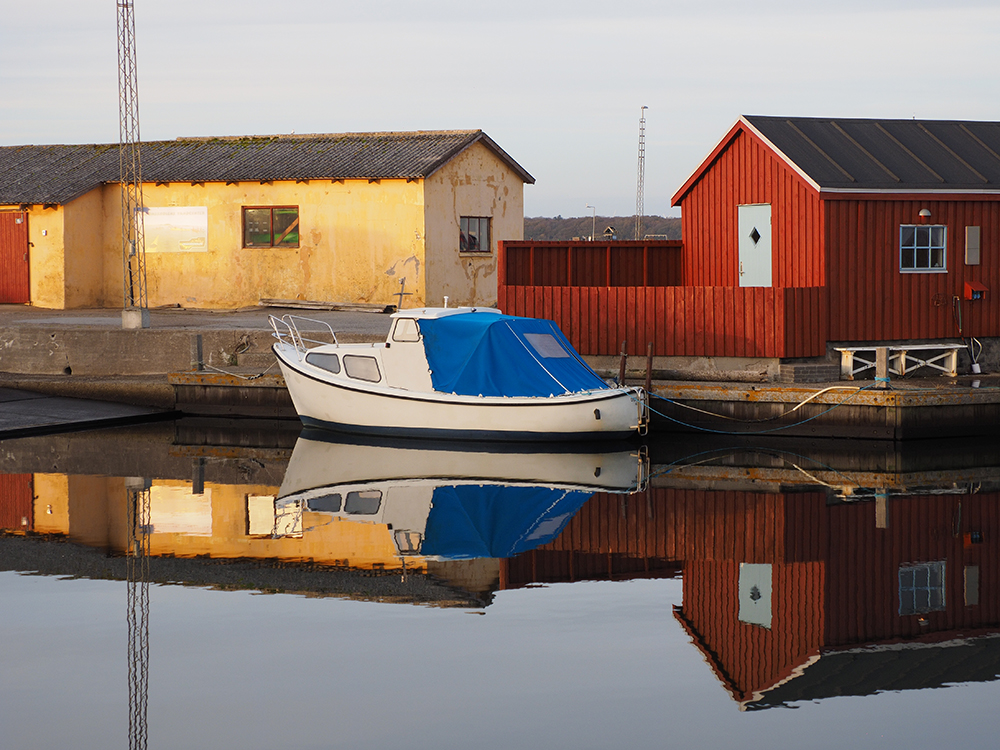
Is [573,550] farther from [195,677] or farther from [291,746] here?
[291,746]

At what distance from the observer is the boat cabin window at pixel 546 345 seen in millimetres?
18594

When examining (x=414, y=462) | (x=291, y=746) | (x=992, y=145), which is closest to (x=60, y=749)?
(x=291, y=746)

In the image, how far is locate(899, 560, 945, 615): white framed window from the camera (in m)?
10.1

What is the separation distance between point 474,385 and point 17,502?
6254 millimetres

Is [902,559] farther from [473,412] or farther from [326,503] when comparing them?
[473,412]

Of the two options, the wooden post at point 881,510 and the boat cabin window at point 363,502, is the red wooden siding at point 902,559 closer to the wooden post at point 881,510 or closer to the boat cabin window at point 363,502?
the wooden post at point 881,510

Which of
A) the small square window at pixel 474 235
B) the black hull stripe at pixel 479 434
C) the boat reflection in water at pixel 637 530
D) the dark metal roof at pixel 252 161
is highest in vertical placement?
the dark metal roof at pixel 252 161

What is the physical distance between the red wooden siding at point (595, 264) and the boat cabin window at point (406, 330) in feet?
15.4

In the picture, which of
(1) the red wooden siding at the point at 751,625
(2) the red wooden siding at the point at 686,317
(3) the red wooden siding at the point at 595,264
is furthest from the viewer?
(3) the red wooden siding at the point at 595,264

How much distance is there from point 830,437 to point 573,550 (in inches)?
303

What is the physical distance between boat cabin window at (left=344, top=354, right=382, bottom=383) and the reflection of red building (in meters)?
5.54

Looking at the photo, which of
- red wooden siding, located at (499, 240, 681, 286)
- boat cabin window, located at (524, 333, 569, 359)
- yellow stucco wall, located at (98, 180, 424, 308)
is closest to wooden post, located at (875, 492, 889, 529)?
boat cabin window, located at (524, 333, 569, 359)

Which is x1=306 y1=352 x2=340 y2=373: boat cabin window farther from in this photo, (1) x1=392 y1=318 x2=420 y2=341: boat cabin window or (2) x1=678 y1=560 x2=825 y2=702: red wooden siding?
(2) x1=678 y1=560 x2=825 y2=702: red wooden siding

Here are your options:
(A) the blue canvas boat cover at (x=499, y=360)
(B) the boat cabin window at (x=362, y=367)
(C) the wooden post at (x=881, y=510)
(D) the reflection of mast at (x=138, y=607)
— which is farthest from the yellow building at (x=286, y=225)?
(C) the wooden post at (x=881, y=510)
